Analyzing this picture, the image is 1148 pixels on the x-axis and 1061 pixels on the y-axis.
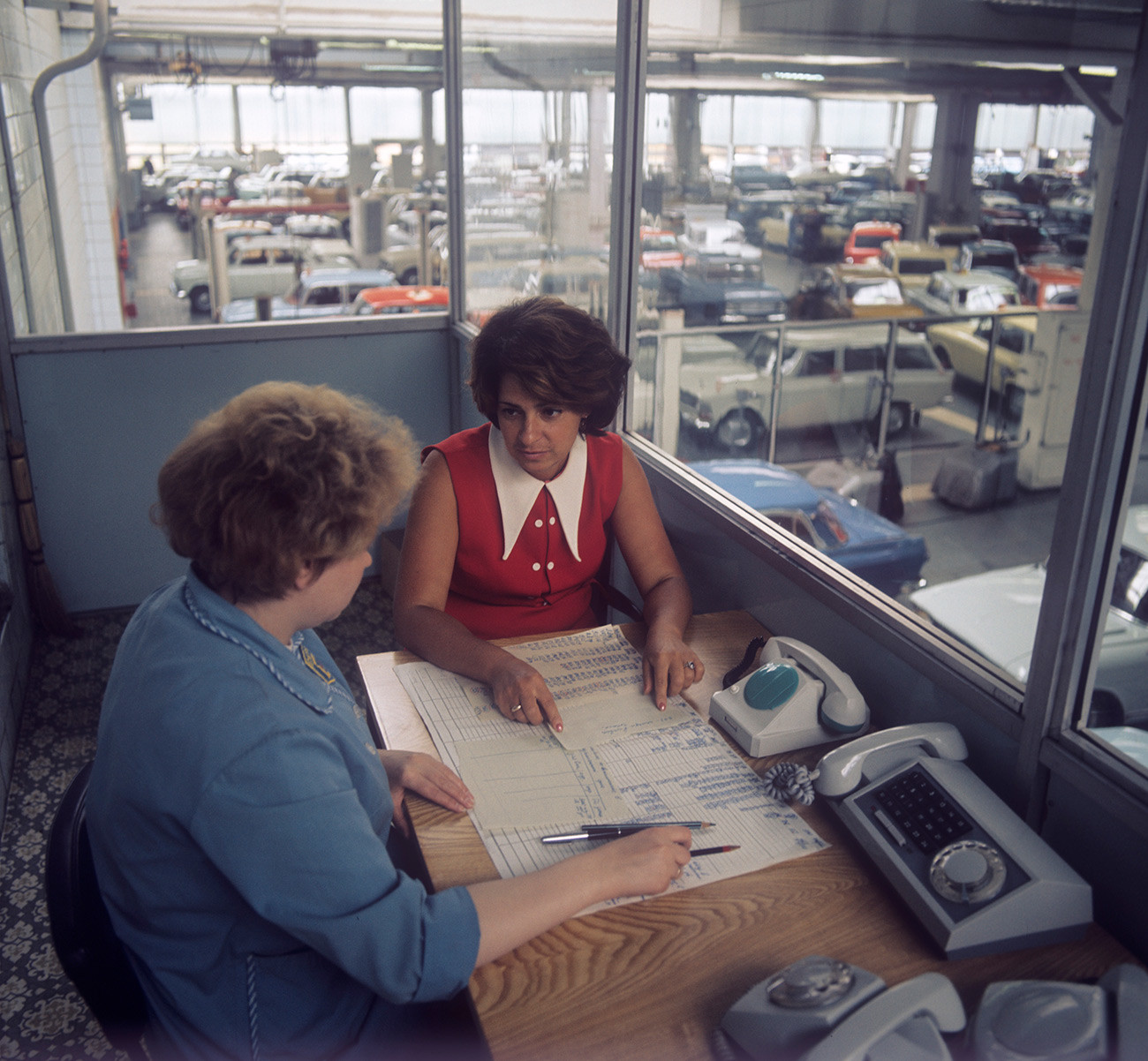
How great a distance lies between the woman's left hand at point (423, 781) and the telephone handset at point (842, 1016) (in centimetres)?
43

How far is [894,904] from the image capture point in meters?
0.98

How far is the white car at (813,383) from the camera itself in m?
6.07

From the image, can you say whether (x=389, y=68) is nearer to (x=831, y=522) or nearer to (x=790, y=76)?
(x=790, y=76)

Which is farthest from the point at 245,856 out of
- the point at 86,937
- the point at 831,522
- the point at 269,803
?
the point at 831,522

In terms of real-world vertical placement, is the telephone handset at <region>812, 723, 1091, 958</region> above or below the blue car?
above

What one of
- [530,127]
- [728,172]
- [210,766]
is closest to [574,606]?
[210,766]

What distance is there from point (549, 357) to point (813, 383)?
5.44 m

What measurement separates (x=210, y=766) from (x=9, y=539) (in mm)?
2505

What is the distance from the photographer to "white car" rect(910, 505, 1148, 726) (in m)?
1.03

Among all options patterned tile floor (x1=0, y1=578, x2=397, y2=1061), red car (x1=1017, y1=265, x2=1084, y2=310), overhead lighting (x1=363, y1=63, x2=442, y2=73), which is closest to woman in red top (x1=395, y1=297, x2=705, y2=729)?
patterned tile floor (x1=0, y1=578, x2=397, y2=1061)

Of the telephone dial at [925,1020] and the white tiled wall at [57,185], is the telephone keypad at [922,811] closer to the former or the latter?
the telephone dial at [925,1020]

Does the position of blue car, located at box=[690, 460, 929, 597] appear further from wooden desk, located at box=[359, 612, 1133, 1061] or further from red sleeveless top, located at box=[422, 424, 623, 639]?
wooden desk, located at box=[359, 612, 1133, 1061]

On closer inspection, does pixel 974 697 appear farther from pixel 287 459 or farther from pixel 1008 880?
pixel 287 459

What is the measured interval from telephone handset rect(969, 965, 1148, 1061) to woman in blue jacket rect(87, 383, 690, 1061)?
12.8 inches
